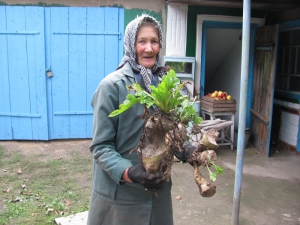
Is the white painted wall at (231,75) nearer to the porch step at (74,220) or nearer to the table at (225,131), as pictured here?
the table at (225,131)

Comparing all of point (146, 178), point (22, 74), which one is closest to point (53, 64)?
point (22, 74)

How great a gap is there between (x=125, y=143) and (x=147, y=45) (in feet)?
1.84

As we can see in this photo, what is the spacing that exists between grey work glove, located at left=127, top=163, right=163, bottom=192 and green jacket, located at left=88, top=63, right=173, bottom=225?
10cm

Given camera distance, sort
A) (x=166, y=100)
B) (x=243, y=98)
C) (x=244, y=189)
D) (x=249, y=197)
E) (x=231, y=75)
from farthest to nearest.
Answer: (x=231, y=75), (x=244, y=189), (x=249, y=197), (x=243, y=98), (x=166, y=100)

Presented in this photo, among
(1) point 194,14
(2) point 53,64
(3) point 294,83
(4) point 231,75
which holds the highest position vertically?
(1) point 194,14

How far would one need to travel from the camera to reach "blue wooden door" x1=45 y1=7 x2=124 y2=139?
567cm

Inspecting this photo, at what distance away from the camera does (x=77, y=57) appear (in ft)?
19.1

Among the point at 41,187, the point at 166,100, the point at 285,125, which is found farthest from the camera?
the point at 285,125

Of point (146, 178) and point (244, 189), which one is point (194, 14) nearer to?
point (244, 189)

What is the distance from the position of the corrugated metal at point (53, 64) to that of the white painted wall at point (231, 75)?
8.98 ft

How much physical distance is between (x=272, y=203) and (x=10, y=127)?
15.5ft

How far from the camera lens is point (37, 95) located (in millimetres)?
5871

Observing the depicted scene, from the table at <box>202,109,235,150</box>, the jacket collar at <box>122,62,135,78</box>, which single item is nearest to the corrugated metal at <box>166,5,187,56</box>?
the table at <box>202,109,235,150</box>

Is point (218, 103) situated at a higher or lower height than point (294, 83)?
lower
